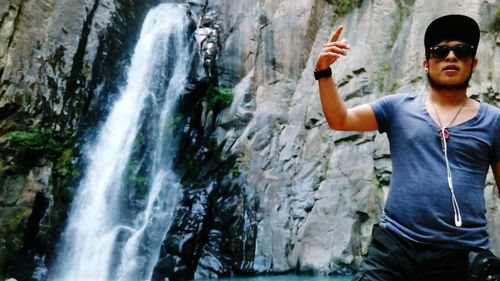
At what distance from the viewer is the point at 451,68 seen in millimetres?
2090

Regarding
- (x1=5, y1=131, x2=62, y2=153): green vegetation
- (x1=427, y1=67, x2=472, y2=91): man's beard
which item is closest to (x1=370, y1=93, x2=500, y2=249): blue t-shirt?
(x1=427, y1=67, x2=472, y2=91): man's beard

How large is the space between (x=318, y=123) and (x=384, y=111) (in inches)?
415

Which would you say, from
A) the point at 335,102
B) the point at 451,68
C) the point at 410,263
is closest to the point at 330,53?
the point at 335,102

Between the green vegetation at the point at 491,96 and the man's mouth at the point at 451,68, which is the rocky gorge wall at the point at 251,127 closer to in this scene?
the green vegetation at the point at 491,96

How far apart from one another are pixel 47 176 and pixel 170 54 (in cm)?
569

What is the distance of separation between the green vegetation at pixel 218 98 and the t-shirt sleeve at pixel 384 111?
41.6 feet

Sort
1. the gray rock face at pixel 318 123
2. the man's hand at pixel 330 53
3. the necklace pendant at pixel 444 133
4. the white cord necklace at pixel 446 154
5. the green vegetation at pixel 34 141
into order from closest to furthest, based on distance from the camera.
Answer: the white cord necklace at pixel 446 154 → the necklace pendant at pixel 444 133 → the man's hand at pixel 330 53 → the gray rock face at pixel 318 123 → the green vegetation at pixel 34 141

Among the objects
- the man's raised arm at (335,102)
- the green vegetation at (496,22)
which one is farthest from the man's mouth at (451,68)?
the green vegetation at (496,22)

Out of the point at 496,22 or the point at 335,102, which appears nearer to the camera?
the point at 335,102

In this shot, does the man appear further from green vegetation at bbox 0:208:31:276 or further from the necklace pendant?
green vegetation at bbox 0:208:31:276

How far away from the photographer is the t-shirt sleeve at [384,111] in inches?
88.0

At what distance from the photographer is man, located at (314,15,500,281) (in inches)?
76.1

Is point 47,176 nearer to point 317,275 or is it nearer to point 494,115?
point 317,275

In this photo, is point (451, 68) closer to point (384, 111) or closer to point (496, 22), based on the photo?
point (384, 111)
